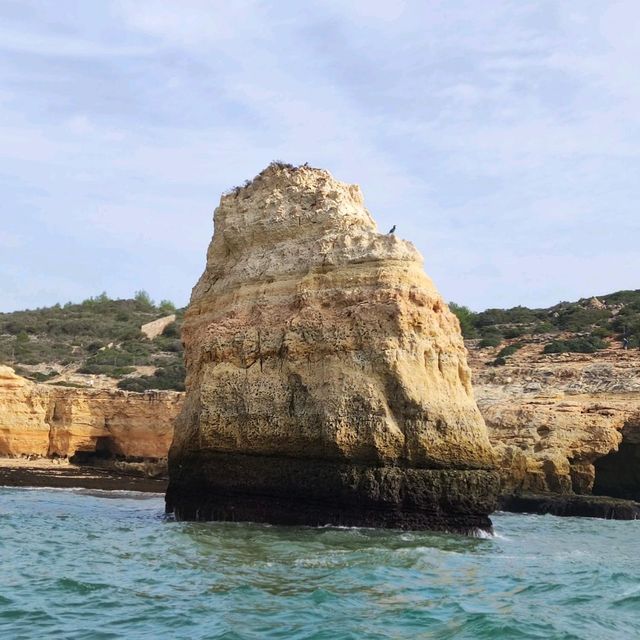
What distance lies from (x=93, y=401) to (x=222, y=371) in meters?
16.4

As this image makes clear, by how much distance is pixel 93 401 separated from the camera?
30500 mm

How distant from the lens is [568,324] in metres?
45.4

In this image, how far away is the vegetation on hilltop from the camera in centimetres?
3947

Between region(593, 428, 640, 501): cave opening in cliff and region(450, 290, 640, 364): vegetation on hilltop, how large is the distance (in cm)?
1183

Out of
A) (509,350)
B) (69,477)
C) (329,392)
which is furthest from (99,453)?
(329,392)

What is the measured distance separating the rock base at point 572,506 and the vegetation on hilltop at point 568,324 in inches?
626

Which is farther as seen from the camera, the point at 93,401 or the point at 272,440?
the point at 93,401

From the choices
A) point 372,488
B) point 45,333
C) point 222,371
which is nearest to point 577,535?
point 372,488

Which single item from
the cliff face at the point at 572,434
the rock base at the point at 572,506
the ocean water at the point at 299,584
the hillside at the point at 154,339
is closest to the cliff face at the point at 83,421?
the hillside at the point at 154,339

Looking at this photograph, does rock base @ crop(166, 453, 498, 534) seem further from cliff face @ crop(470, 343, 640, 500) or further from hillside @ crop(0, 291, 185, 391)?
hillside @ crop(0, 291, 185, 391)

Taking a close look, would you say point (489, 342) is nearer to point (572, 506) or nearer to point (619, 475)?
point (619, 475)

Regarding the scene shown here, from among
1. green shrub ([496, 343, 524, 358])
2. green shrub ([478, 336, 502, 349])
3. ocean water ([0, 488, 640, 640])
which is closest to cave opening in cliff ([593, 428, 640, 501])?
ocean water ([0, 488, 640, 640])

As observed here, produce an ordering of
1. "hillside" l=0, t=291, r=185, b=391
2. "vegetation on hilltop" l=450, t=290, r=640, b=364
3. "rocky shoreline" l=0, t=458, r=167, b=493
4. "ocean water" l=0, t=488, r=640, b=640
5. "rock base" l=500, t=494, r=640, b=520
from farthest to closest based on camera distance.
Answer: "hillside" l=0, t=291, r=185, b=391, "vegetation on hilltop" l=450, t=290, r=640, b=364, "rocky shoreline" l=0, t=458, r=167, b=493, "rock base" l=500, t=494, r=640, b=520, "ocean water" l=0, t=488, r=640, b=640

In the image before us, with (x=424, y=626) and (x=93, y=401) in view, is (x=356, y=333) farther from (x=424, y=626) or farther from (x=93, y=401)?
(x=93, y=401)
